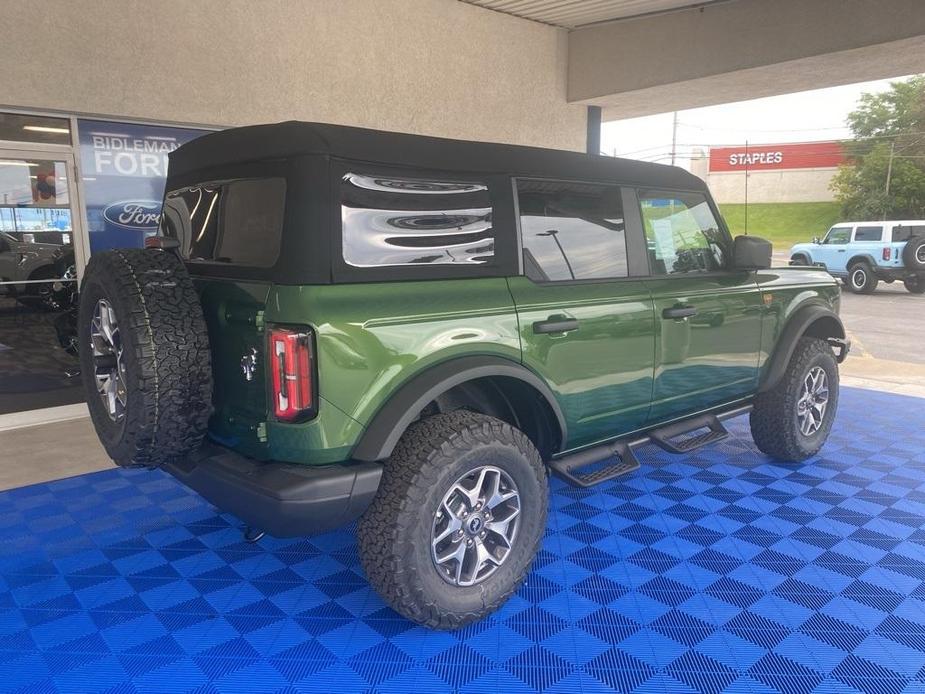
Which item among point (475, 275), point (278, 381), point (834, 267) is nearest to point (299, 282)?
point (278, 381)

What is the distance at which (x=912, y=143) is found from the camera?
1834 cm

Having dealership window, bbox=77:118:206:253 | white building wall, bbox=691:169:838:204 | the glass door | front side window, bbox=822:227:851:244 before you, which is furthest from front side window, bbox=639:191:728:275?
white building wall, bbox=691:169:838:204

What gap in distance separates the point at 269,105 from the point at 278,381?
183 inches

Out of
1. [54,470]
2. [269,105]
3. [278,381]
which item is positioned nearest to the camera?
[278,381]

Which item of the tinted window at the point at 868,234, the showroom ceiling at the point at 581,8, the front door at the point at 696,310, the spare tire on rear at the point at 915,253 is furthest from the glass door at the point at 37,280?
the tinted window at the point at 868,234

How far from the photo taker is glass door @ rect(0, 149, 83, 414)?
17.1 feet

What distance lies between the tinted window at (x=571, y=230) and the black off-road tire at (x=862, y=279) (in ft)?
46.9

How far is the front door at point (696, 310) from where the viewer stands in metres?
3.29

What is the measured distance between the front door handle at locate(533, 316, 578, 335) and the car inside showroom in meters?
0.03

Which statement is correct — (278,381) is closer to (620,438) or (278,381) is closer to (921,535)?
(620,438)

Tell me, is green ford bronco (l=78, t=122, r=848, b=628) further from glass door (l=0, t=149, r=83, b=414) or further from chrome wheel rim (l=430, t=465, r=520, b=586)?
glass door (l=0, t=149, r=83, b=414)

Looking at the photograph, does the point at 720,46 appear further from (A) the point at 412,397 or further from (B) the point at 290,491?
(B) the point at 290,491

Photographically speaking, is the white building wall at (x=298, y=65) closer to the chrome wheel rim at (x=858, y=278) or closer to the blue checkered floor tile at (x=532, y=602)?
the blue checkered floor tile at (x=532, y=602)

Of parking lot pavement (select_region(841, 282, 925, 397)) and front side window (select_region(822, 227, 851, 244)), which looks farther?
front side window (select_region(822, 227, 851, 244))
